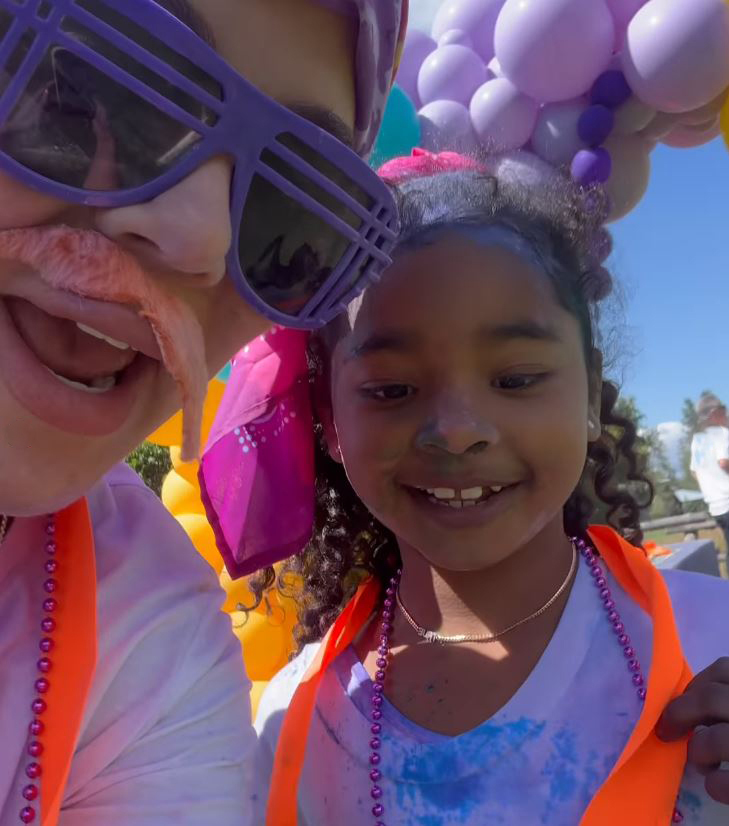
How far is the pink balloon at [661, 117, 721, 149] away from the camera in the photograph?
314 cm

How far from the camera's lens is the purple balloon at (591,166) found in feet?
9.11

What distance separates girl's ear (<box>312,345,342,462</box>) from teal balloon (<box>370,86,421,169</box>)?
1.40m

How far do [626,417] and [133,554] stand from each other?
1.30 meters

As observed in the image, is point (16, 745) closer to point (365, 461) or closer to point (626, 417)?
point (365, 461)

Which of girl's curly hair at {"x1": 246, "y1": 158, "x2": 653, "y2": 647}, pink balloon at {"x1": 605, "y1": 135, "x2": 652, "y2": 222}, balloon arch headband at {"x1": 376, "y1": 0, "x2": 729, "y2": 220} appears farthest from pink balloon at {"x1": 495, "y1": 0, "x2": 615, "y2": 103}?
girl's curly hair at {"x1": 246, "y1": 158, "x2": 653, "y2": 647}

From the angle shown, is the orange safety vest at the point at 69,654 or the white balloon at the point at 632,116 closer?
the orange safety vest at the point at 69,654

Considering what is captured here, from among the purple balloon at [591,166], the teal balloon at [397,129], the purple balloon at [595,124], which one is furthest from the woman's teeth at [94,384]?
the purple balloon at [595,124]

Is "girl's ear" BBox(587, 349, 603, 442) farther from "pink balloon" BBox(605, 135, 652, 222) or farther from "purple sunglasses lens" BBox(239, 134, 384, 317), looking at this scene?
"pink balloon" BBox(605, 135, 652, 222)

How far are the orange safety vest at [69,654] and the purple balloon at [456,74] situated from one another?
2663mm

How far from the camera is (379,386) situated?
138 cm

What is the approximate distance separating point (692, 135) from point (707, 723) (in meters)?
2.72

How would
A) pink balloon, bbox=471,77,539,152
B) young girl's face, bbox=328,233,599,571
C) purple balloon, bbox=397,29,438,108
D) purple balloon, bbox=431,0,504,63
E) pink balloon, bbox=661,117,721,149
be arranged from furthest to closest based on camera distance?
purple balloon, bbox=397,29,438,108, purple balloon, bbox=431,0,504,63, pink balloon, bbox=661,117,721,149, pink balloon, bbox=471,77,539,152, young girl's face, bbox=328,233,599,571

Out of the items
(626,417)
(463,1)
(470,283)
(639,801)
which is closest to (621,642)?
(639,801)

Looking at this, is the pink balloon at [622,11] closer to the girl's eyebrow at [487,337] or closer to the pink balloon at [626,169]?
the pink balloon at [626,169]
